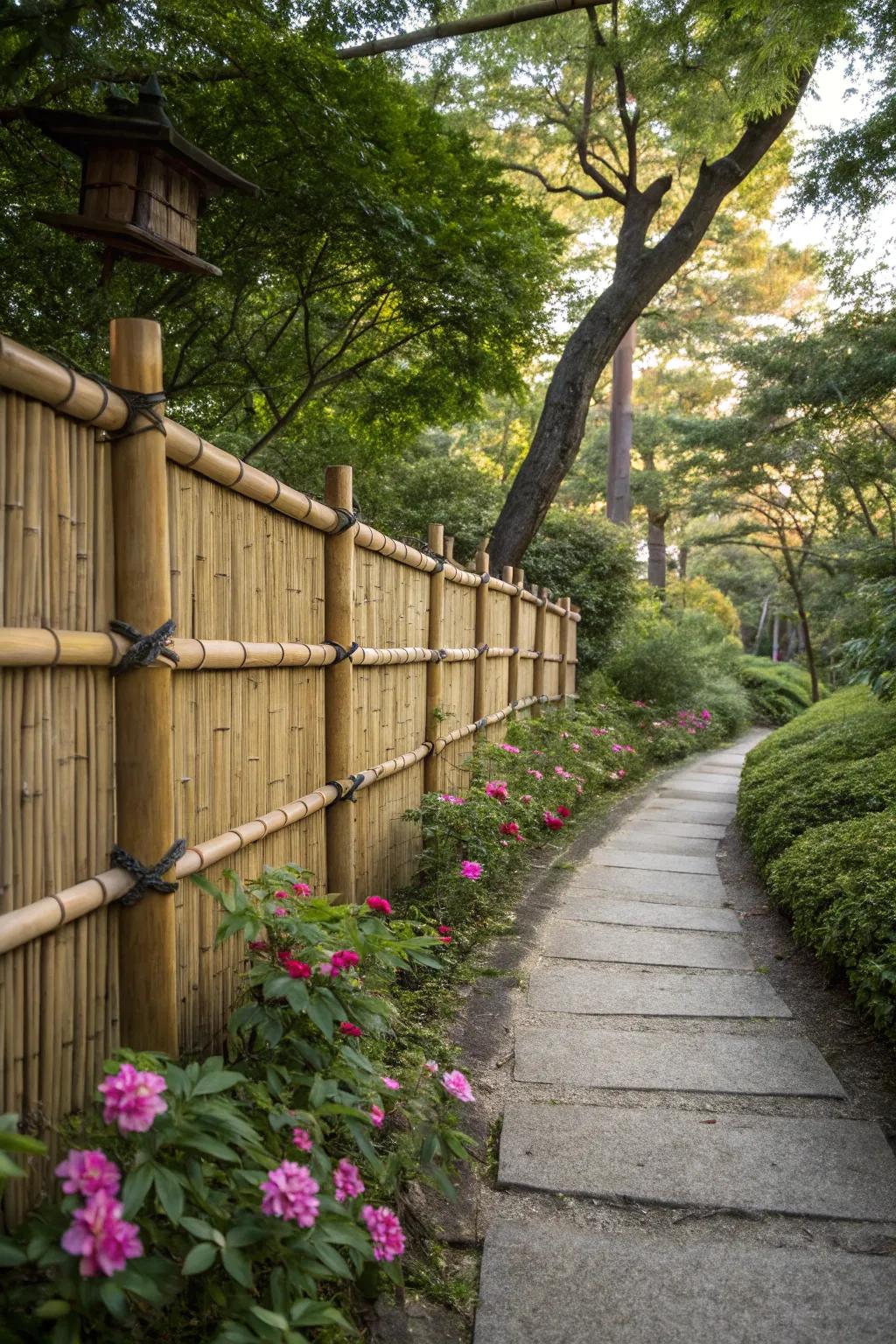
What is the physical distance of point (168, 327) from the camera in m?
7.94

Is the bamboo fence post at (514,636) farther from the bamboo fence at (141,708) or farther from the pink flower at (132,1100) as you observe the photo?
the pink flower at (132,1100)

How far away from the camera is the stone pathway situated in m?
2.03

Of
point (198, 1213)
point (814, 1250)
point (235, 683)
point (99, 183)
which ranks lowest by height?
point (814, 1250)

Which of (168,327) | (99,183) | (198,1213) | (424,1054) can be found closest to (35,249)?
(168,327)

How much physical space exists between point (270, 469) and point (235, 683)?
374 inches

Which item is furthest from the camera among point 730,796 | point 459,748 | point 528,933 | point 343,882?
point 730,796

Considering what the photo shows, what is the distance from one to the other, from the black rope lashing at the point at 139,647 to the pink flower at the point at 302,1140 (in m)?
0.98

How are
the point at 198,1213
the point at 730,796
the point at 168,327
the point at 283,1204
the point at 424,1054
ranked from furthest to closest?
the point at 730,796 → the point at 168,327 → the point at 424,1054 → the point at 198,1213 → the point at 283,1204

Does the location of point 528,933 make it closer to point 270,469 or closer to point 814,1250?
point 814,1250

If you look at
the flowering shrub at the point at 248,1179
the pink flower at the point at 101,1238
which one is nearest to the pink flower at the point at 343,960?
the flowering shrub at the point at 248,1179

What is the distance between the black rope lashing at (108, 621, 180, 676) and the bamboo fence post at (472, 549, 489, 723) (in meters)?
4.40

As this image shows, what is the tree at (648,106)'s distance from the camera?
25.2ft

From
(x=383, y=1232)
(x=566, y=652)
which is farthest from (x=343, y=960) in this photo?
(x=566, y=652)

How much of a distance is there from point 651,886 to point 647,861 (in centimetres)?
62
